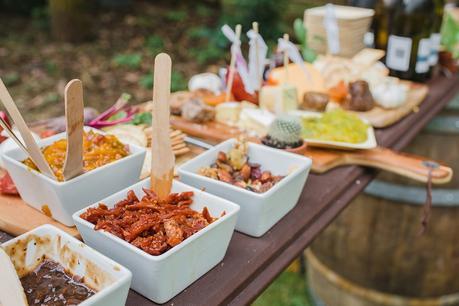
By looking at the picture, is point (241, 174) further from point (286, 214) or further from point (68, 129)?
point (68, 129)

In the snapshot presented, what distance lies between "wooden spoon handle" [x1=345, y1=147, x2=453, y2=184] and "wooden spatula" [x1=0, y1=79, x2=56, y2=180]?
83 cm

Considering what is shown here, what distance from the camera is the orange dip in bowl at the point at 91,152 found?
1013mm

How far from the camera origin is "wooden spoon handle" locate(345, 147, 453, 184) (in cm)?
135

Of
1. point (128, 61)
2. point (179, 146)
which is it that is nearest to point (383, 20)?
point (179, 146)

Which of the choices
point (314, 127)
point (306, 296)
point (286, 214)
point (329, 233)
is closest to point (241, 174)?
point (286, 214)

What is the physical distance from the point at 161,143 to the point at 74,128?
0.55 feet

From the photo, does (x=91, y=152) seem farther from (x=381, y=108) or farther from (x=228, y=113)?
(x=381, y=108)

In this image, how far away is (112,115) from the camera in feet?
4.79

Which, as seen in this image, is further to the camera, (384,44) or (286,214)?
(384,44)

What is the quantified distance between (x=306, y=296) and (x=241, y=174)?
1.67 metres

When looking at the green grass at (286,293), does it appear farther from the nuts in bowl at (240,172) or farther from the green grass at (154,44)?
the green grass at (154,44)

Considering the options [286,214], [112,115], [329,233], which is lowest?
[329,233]

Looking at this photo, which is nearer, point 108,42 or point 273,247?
point 273,247

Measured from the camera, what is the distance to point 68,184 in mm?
950
